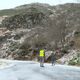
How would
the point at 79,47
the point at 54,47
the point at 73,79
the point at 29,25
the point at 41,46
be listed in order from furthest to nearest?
the point at 29,25 < the point at 41,46 < the point at 54,47 < the point at 79,47 < the point at 73,79

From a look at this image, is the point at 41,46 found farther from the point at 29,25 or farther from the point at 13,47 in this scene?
the point at 29,25

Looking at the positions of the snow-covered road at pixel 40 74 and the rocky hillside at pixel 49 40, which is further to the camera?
the rocky hillside at pixel 49 40

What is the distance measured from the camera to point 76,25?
53.5 metres

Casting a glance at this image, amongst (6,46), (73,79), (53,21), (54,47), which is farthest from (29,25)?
(73,79)

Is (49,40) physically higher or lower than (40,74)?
lower

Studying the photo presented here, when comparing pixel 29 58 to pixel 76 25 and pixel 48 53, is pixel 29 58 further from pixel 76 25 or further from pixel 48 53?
pixel 76 25

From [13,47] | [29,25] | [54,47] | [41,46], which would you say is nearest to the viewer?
[54,47]

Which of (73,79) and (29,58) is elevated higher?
(73,79)

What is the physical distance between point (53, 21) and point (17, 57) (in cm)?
804

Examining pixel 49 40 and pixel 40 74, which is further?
pixel 49 40

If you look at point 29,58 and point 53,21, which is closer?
point 29,58

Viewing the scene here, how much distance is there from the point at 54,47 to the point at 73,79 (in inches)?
1032

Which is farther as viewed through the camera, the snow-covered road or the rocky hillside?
the rocky hillside

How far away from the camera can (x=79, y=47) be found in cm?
4547
